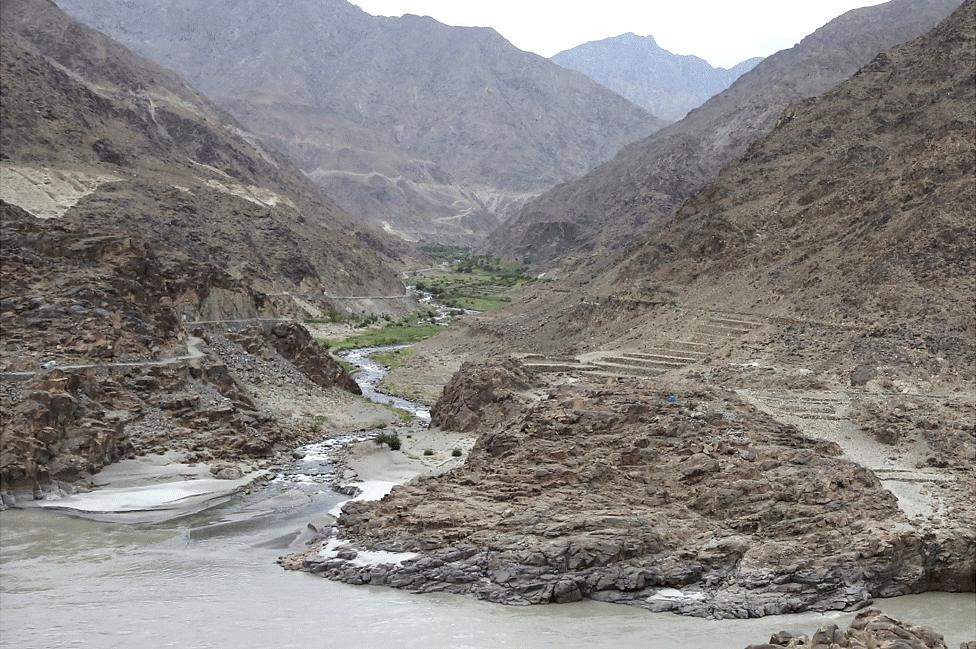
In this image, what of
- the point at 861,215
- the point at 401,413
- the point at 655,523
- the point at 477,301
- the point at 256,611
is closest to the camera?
the point at 256,611

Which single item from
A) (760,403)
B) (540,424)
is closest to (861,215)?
(760,403)

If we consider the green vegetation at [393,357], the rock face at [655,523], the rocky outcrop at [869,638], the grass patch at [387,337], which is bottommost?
the green vegetation at [393,357]

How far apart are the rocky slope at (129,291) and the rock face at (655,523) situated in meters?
12.8

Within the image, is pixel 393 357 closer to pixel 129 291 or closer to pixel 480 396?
pixel 129 291

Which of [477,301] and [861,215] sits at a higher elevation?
[861,215]

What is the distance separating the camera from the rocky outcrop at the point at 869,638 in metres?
14.5

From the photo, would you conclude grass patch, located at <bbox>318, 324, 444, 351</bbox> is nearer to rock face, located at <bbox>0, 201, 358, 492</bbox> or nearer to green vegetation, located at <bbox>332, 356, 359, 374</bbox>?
green vegetation, located at <bbox>332, 356, 359, 374</bbox>

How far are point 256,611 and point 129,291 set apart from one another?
2574 cm

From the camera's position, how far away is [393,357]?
7669 cm

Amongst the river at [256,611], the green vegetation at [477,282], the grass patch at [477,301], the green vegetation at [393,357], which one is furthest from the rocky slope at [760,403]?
the green vegetation at [477,282]

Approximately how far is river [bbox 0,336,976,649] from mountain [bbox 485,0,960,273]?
82.5 m

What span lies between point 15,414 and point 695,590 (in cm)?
2482

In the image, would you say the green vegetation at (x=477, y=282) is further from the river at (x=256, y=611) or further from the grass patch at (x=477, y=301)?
the river at (x=256, y=611)

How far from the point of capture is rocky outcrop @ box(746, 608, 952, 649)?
47.4ft
